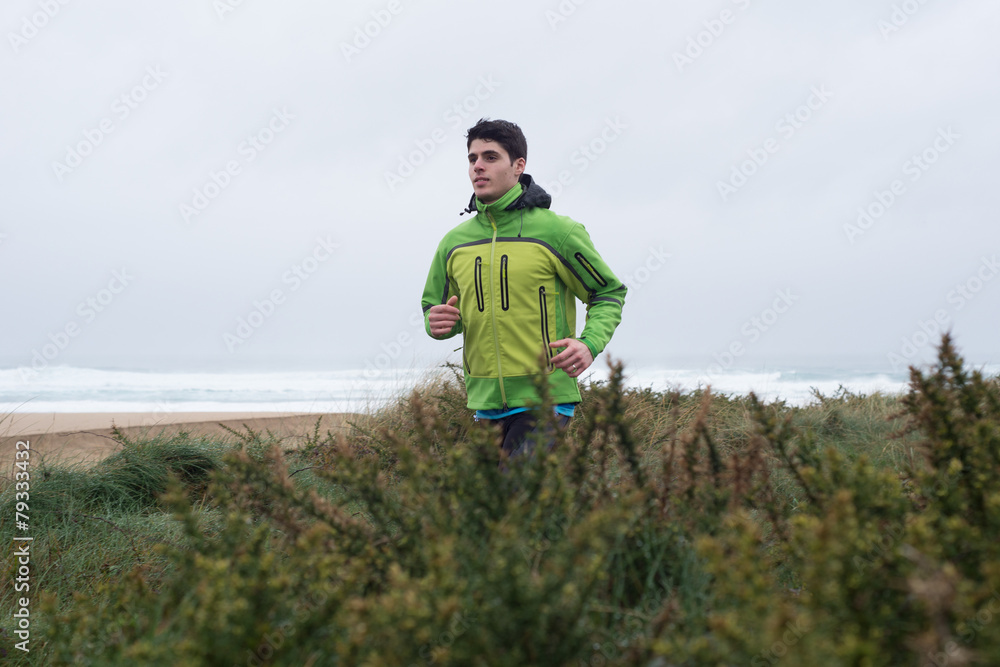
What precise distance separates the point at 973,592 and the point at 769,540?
1.59 meters

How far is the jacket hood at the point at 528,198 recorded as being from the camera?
418 centimetres

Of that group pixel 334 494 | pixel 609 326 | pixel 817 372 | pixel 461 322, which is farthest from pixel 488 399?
pixel 817 372

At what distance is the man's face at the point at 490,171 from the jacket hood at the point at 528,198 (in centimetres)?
10

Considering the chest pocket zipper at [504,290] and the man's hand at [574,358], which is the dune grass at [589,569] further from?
the chest pocket zipper at [504,290]

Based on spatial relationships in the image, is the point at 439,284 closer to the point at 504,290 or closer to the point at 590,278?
the point at 504,290

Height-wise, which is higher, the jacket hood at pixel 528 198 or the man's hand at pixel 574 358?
the jacket hood at pixel 528 198

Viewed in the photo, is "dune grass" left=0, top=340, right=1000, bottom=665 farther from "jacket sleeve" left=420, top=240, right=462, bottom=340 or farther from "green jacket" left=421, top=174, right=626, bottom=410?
"jacket sleeve" left=420, top=240, right=462, bottom=340

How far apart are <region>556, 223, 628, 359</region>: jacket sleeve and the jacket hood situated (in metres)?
0.29

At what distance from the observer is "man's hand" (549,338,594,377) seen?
3.41 metres

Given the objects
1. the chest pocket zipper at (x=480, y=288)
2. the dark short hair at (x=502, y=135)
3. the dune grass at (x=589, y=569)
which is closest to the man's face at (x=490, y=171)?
the dark short hair at (x=502, y=135)

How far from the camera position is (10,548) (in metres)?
3.59

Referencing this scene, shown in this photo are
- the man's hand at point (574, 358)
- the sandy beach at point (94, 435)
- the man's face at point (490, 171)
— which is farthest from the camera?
the sandy beach at point (94, 435)

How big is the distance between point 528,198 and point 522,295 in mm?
669

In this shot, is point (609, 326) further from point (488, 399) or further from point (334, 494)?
point (334, 494)
